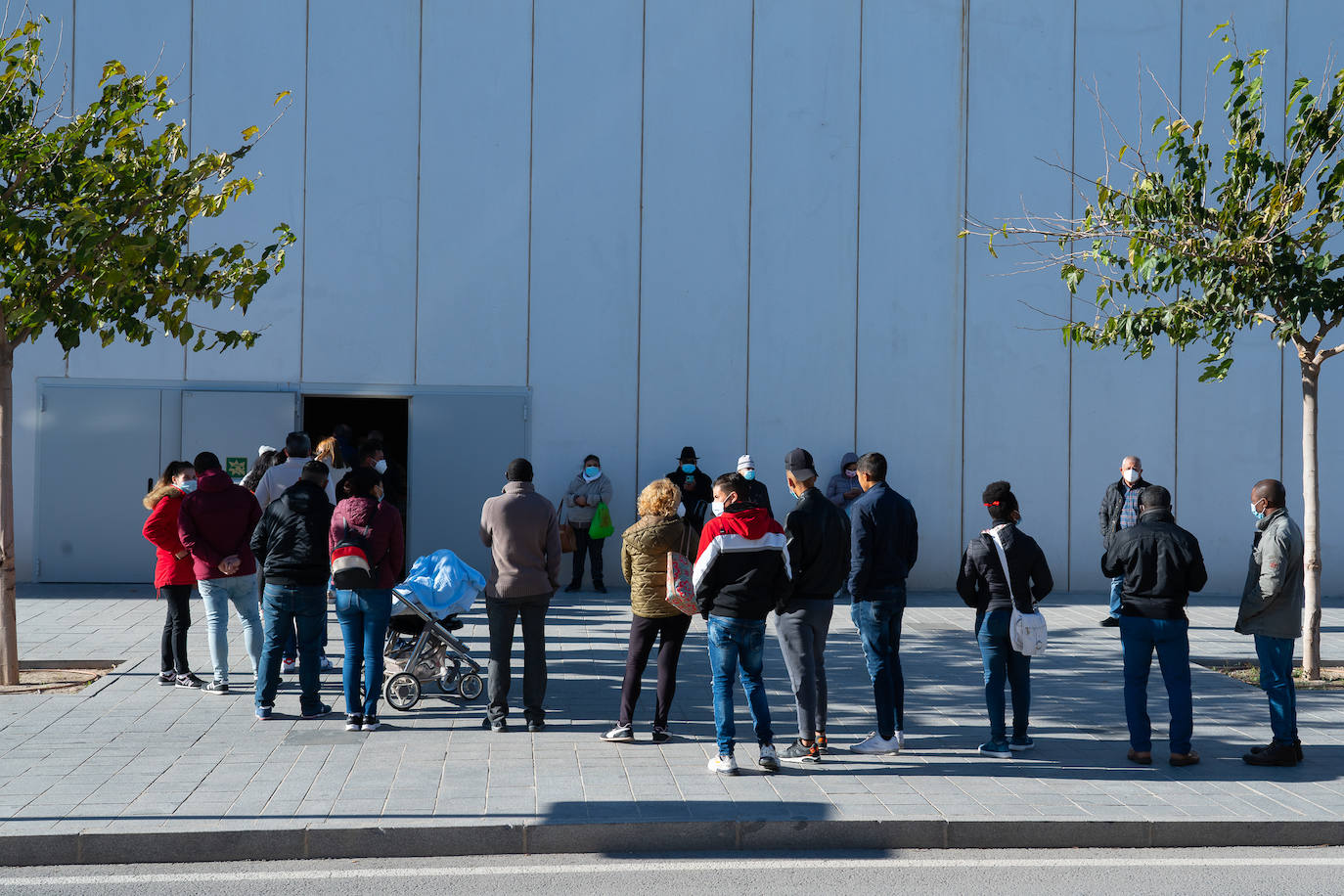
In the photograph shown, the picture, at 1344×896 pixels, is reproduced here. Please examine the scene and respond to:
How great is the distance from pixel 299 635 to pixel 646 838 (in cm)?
339

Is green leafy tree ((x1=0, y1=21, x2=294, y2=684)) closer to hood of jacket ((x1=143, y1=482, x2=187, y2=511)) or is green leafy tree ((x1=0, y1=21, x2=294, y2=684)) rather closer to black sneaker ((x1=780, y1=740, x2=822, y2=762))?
hood of jacket ((x1=143, y1=482, x2=187, y2=511))

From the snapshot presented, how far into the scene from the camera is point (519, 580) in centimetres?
779

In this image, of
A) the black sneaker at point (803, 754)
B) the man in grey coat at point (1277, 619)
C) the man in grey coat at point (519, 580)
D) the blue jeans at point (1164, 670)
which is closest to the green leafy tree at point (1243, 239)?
the man in grey coat at point (1277, 619)

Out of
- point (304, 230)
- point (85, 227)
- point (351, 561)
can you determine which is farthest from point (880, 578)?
point (304, 230)

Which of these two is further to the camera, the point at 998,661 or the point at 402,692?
the point at 402,692

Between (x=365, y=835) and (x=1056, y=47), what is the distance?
14119mm

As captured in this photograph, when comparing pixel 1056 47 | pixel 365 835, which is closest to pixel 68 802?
pixel 365 835

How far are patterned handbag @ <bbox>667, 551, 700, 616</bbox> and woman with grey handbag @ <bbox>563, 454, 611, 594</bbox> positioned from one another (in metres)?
7.37

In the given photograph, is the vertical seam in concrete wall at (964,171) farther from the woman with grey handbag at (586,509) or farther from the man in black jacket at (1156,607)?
the man in black jacket at (1156,607)

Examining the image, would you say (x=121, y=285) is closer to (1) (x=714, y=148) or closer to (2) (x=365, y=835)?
(2) (x=365, y=835)

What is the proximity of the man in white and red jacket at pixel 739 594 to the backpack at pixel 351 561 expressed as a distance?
227cm

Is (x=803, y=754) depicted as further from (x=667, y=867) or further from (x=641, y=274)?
(x=641, y=274)

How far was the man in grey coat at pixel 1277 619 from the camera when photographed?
717 cm

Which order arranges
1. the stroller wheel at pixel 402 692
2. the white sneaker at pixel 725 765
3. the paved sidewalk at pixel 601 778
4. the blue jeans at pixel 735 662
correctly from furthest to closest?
the stroller wheel at pixel 402 692, the blue jeans at pixel 735 662, the white sneaker at pixel 725 765, the paved sidewalk at pixel 601 778
